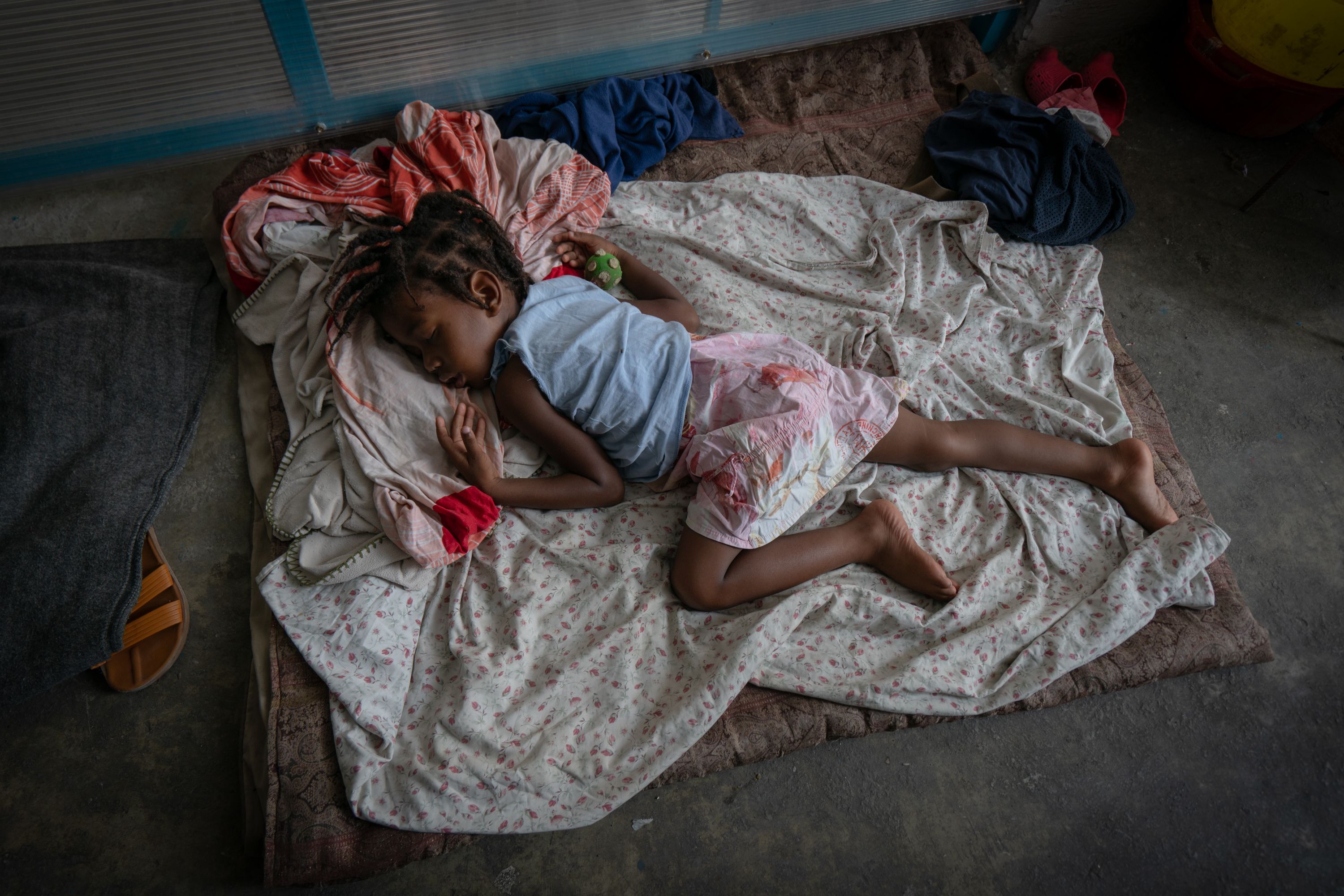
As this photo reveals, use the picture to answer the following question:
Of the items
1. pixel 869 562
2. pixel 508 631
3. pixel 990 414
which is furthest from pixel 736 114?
pixel 508 631

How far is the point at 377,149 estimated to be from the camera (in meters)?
2.25

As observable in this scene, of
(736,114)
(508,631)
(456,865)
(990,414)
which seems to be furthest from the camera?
(736,114)

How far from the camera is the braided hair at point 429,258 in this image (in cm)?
167

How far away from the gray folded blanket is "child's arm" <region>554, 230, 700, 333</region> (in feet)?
3.20

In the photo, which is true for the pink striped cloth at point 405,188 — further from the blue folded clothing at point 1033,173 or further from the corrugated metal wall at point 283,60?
the blue folded clothing at point 1033,173

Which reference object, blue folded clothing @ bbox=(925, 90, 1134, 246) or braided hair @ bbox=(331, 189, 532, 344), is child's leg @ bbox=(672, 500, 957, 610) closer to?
braided hair @ bbox=(331, 189, 532, 344)

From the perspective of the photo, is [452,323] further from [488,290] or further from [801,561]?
[801,561]

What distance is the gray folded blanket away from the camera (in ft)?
5.38

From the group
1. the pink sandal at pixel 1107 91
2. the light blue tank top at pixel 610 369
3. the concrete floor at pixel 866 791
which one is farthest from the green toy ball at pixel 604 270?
the pink sandal at pixel 1107 91

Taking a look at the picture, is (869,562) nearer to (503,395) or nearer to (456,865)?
(503,395)

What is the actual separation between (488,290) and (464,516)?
492 mm

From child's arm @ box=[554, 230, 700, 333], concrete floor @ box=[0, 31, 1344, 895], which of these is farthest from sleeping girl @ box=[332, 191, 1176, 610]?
concrete floor @ box=[0, 31, 1344, 895]

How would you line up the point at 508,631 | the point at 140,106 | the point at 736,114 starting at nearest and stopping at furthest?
the point at 508,631
the point at 140,106
the point at 736,114

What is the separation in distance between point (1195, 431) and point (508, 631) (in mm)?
1918
